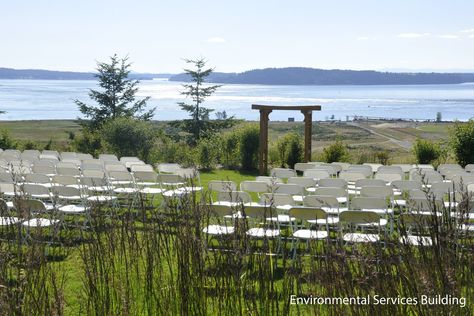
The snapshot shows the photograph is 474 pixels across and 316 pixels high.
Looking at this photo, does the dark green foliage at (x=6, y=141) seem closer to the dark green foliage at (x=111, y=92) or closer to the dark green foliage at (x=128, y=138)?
the dark green foliage at (x=128, y=138)

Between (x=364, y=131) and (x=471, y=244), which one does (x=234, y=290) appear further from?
(x=364, y=131)

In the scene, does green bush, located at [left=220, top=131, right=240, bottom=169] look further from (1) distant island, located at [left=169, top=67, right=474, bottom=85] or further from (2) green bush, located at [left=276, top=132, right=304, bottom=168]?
(1) distant island, located at [left=169, top=67, right=474, bottom=85]

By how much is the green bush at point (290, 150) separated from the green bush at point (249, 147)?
71cm

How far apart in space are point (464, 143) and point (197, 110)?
22.9 metres

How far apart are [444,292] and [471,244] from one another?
2.58 ft

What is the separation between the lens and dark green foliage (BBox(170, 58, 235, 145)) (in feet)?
118

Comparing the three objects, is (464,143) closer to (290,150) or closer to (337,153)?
(337,153)

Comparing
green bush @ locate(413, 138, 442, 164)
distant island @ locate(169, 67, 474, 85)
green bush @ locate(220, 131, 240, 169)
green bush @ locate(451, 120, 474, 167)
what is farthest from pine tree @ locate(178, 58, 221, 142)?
distant island @ locate(169, 67, 474, 85)

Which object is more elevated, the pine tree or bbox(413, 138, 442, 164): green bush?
the pine tree

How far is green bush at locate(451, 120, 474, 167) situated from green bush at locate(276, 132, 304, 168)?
3.80 m

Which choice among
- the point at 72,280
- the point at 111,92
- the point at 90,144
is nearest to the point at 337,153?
the point at 90,144

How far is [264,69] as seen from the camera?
554 feet

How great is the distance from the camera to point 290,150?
1579 centimetres


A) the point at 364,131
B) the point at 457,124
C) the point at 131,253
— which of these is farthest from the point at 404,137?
the point at 131,253
